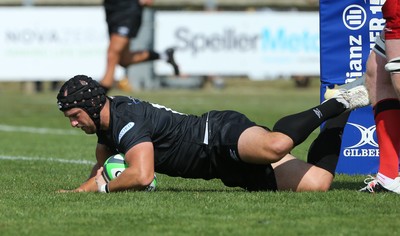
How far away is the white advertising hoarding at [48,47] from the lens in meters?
24.1

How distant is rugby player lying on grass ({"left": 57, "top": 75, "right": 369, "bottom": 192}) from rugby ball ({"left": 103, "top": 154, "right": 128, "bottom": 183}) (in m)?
0.09

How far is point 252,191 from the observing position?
296 inches

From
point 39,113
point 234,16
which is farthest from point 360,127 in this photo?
point 234,16

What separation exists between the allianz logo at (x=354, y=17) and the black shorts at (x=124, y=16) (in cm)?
779

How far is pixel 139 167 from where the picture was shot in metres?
6.96

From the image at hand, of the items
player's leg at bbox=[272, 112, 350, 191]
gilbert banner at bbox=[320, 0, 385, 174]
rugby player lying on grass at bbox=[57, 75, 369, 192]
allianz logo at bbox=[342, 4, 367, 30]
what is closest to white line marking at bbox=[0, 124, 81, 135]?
gilbert banner at bbox=[320, 0, 385, 174]

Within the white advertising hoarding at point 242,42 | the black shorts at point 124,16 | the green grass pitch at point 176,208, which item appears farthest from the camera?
the white advertising hoarding at point 242,42

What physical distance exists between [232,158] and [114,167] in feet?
2.74

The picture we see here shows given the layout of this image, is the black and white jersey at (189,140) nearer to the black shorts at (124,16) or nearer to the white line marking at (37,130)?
the white line marking at (37,130)

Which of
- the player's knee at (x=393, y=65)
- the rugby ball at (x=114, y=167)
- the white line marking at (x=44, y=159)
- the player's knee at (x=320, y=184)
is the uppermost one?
the player's knee at (x=393, y=65)

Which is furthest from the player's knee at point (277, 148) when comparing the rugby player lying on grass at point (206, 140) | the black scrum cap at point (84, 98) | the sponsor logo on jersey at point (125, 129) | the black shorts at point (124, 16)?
the black shorts at point (124, 16)

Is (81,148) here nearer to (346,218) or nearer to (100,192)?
(100,192)

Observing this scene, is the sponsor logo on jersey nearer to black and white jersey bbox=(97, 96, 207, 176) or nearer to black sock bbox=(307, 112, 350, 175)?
black and white jersey bbox=(97, 96, 207, 176)

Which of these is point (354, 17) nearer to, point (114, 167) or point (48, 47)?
point (114, 167)
